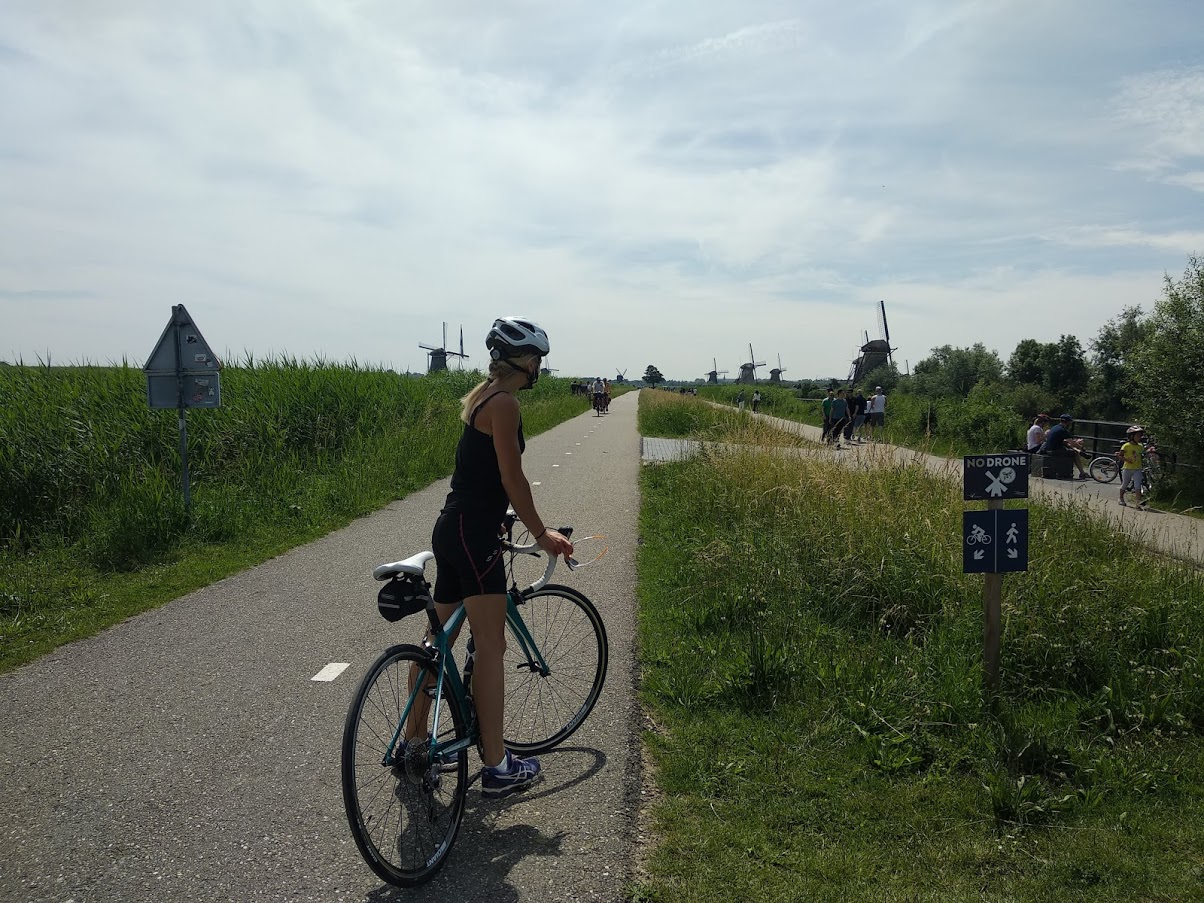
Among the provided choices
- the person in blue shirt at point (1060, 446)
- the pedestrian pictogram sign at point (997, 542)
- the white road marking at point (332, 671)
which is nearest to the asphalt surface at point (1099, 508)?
the pedestrian pictogram sign at point (997, 542)

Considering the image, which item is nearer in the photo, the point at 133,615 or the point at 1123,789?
the point at 1123,789

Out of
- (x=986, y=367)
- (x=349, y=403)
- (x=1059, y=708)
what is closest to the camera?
(x=1059, y=708)

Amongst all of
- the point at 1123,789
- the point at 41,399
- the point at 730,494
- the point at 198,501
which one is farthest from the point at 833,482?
the point at 41,399

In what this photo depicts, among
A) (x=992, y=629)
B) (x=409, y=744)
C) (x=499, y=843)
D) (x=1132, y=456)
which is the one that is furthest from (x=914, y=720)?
(x=1132, y=456)

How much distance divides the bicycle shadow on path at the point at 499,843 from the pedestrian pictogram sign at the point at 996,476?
246cm

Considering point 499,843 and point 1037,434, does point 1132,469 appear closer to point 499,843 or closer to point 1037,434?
point 1037,434

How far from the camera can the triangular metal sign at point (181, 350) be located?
29.6ft

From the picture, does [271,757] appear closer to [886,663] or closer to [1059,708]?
[886,663]

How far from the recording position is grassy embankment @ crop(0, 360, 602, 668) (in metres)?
7.08

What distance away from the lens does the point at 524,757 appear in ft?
12.8

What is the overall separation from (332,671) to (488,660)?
2.21 meters

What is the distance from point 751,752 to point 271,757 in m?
2.34

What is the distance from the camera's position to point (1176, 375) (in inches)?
621

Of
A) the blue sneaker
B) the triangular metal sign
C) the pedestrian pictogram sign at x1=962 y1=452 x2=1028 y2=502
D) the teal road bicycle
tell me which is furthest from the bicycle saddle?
the triangular metal sign
